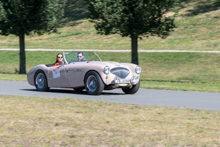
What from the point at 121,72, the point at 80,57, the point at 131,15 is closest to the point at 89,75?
the point at 121,72

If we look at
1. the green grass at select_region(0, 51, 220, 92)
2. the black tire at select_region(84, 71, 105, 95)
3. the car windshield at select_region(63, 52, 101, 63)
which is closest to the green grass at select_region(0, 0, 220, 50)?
the green grass at select_region(0, 51, 220, 92)

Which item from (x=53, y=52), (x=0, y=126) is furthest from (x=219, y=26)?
(x=0, y=126)

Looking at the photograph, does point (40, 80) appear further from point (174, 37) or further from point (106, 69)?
point (174, 37)

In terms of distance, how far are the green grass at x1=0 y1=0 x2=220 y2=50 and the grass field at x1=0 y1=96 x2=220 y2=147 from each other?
82.7ft

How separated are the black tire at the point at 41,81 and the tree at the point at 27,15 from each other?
12.9m

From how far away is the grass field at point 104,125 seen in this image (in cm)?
600

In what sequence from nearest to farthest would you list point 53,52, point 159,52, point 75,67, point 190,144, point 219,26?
1. point 190,144
2. point 75,67
3. point 159,52
4. point 53,52
5. point 219,26

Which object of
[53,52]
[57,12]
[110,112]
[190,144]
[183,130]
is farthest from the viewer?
[53,52]

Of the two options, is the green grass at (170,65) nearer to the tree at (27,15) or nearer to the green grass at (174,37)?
the tree at (27,15)

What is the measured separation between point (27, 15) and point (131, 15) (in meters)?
7.91

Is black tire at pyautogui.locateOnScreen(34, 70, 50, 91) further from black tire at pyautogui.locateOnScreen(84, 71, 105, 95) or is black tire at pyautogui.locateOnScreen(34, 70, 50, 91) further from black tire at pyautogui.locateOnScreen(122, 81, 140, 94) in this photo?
black tire at pyautogui.locateOnScreen(122, 81, 140, 94)

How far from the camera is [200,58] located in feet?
97.3

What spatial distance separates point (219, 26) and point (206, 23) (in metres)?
1.99

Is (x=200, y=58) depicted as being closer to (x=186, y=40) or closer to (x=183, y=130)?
(x=186, y=40)
